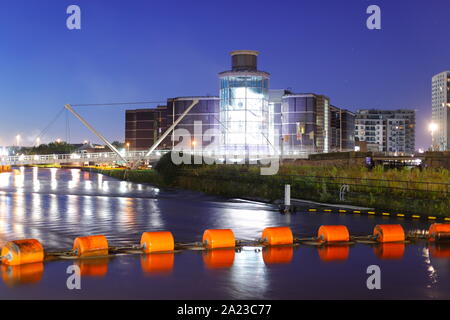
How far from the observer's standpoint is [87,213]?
25.7 meters

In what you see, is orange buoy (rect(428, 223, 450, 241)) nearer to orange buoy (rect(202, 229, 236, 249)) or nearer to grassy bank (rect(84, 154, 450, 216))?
orange buoy (rect(202, 229, 236, 249))

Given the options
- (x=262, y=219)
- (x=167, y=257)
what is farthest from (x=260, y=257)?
(x=262, y=219)

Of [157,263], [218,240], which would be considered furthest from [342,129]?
[157,263]

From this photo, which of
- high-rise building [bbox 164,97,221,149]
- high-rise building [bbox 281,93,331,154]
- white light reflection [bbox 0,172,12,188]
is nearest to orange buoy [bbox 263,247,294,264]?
white light reflection [bbox 0,172,12,188]

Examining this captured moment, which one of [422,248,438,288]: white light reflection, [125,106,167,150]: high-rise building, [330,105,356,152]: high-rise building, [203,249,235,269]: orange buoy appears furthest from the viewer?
[125,106,167,150]: high-rise building

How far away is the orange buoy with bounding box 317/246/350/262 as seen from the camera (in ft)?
46.4

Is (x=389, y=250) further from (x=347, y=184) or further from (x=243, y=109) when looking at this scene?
(x=243, y=109)

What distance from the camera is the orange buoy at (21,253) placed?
12.8m

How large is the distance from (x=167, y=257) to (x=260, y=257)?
2.51 metres

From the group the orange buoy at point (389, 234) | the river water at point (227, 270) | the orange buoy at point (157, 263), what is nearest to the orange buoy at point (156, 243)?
the orange buoy at point (157, 263)

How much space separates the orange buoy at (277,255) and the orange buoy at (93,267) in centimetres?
408

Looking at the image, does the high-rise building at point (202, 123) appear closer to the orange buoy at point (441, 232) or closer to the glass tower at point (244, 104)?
the glass tower at point (244, 104)

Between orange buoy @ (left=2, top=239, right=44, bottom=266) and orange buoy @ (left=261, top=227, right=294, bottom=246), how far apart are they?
6622 millimetres
